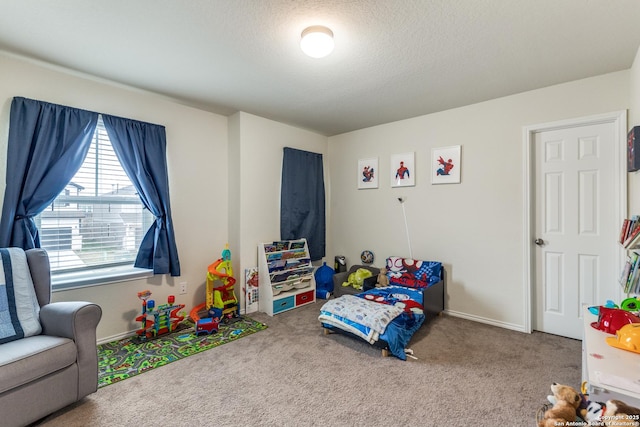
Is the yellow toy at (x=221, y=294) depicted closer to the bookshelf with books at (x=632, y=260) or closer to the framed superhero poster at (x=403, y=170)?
the framed superhero poster at (x=403, y=170)

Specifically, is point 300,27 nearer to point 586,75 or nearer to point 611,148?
point 586,75

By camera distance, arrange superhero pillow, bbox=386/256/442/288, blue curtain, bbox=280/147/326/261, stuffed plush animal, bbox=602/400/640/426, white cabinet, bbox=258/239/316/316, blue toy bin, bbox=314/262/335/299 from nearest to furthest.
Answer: stuffed plush animal, bbox=602/400/640/426, superhero pillow, bbox=386/256/442/288, white cabinet, bbox=258/239/316/316, blue curtain, bbox=280/147/326/261, blue toy bin, bbox=314/262/335/299

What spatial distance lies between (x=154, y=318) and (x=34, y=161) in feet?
5.40

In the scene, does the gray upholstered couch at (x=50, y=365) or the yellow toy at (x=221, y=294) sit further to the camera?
the yellow toy at (x=221, y=294)

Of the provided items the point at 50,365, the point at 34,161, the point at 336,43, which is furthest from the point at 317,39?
the point at 50,365

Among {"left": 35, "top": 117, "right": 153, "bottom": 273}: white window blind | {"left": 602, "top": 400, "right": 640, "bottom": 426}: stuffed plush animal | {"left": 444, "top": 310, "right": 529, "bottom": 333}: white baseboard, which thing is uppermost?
{"left": 35, "top": 117, "right": 153, "bottom": 273}: white window blind

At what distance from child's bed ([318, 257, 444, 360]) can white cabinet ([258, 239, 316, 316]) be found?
0.83 meters

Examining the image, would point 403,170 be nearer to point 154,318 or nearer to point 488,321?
point 488,321

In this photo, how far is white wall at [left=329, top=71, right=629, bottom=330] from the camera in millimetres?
2830

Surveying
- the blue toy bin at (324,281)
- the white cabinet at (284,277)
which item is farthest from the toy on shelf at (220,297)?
the blue toy bin at (324,281)

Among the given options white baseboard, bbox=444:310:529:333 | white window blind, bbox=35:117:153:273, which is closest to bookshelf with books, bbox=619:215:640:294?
white baseboard, bbox=444:310:529:333

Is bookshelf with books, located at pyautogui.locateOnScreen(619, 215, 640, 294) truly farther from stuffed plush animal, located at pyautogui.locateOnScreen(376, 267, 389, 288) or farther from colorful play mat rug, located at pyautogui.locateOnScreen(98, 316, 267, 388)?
colorful play mat rug, located at pyautogui.locateOnScreen(98, 316, 267, 388)

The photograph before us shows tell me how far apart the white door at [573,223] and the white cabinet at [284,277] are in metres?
2.54

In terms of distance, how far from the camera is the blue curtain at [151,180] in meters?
2.89
